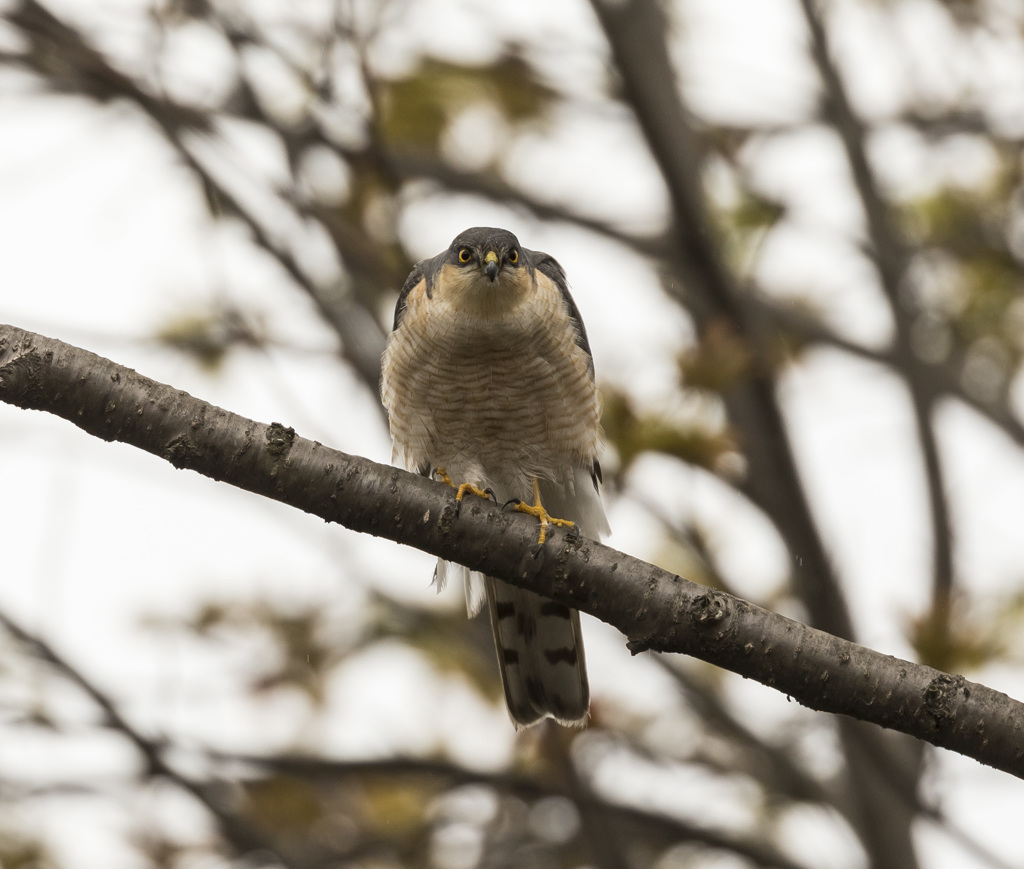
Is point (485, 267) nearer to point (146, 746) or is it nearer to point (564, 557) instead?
point (564, 557)

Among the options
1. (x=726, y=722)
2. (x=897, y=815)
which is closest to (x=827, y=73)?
(x=726, y=722)

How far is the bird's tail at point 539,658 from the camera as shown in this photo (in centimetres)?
455

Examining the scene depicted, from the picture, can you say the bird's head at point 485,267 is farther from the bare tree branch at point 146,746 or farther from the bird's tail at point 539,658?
the bare tree branch at point 146,746

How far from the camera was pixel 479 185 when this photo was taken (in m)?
6.47

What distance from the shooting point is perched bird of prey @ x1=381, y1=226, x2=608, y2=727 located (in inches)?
175

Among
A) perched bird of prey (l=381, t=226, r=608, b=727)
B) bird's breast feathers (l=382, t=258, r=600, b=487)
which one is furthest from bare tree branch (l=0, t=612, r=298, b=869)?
bird's breast feathers (l=382, t=258, r=600, b=487)

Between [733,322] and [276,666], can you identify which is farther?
[276,666]

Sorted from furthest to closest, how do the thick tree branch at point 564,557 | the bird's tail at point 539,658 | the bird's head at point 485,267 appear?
the bird's tail at point 539,658 < the bird's head at point 485,267 < the thick tree branch at point 564,557

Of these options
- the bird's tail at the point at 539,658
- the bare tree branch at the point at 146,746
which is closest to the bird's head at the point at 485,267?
the bird's tail at the point at 539,658

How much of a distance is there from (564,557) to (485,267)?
1619 millimetres

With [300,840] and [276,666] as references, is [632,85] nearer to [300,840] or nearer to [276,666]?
[276,666]

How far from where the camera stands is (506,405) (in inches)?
178

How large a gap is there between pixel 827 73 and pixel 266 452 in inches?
157

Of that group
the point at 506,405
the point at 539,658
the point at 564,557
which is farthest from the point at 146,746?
the point at 564,557
